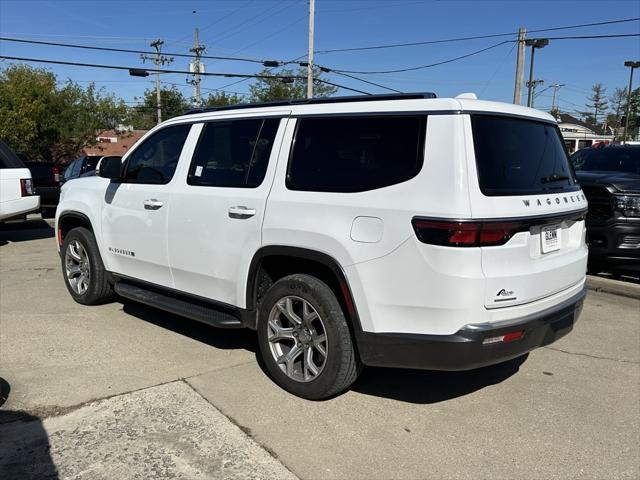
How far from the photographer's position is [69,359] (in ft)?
14.5

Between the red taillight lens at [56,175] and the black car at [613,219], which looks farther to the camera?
the red taillight lens at [56,175]

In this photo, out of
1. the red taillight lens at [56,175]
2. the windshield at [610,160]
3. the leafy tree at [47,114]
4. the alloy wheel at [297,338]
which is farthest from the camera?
the leafy tree at [47,114]

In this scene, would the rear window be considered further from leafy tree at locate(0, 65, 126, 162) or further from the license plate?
leafy tree at locate(0, 65, 126, 162)

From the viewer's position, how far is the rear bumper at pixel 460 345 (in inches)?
119

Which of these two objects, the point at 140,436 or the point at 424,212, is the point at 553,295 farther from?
the point at 140,436

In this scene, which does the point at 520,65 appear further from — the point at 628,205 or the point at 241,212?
the point at 241,212

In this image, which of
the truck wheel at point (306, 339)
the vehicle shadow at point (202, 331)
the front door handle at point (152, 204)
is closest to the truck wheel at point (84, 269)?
the vehicle shadow at point (202, 331)

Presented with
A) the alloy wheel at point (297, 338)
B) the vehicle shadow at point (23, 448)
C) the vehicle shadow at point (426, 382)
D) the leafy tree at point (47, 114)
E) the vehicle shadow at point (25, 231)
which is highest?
the leafy tree at point (47, 114)

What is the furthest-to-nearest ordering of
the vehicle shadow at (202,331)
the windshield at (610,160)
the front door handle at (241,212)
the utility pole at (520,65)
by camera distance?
the utility pole at (520,65) → the windshield at (610,160) → the vehicle shadow at (202,331) → the front door handle at (241,212)

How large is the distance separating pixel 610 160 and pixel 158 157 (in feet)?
23.0

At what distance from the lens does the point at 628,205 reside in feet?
22.7

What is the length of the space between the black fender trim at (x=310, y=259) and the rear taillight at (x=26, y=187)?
24.4 ft

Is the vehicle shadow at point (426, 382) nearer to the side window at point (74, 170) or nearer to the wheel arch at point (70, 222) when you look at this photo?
the wheel arch at point (70, 222)

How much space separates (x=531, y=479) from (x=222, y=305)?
7.94 feet
